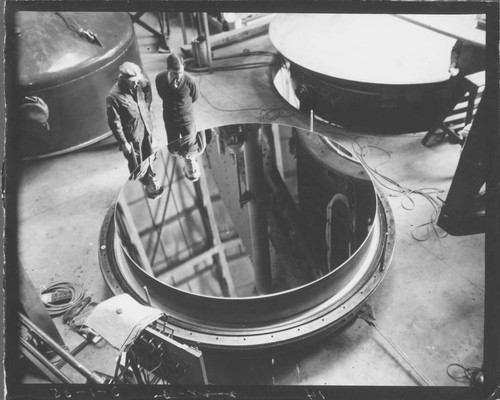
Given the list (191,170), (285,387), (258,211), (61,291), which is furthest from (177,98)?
(285,387)

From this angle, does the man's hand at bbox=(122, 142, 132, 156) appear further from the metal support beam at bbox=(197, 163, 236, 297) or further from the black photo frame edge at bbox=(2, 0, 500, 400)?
the black photo frame edge at bbox=(2, 0, 500, 400)

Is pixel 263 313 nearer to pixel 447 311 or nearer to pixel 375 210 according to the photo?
pixel 375 210

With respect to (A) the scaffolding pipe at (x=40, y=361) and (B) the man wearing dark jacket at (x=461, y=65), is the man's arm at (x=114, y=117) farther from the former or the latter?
(B) the man wearing dark jacket at (x=461, y=65)

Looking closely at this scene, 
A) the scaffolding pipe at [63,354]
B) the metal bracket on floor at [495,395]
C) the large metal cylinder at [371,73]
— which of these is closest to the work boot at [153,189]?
the scaffolding pipe at [63,354]

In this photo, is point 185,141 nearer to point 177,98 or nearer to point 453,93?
point 177,98

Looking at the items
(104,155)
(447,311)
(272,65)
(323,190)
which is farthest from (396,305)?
(272,65)

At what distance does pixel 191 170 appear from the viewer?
24.2 feet

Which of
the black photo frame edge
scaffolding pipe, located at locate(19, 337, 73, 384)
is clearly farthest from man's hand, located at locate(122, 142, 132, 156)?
the black photo frame edge

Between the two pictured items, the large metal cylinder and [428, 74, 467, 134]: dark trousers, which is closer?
[428, 74, 467, 134]: dark trousers

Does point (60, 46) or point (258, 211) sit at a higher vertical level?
point (60, 46)

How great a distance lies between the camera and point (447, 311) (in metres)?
5.76

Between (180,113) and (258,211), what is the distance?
215 centimetres

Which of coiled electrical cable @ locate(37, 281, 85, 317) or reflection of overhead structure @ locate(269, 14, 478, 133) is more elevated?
reflection of overhead structure @ locate(269, 14, 478, 133)

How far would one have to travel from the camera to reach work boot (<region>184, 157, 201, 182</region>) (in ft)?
23.9
